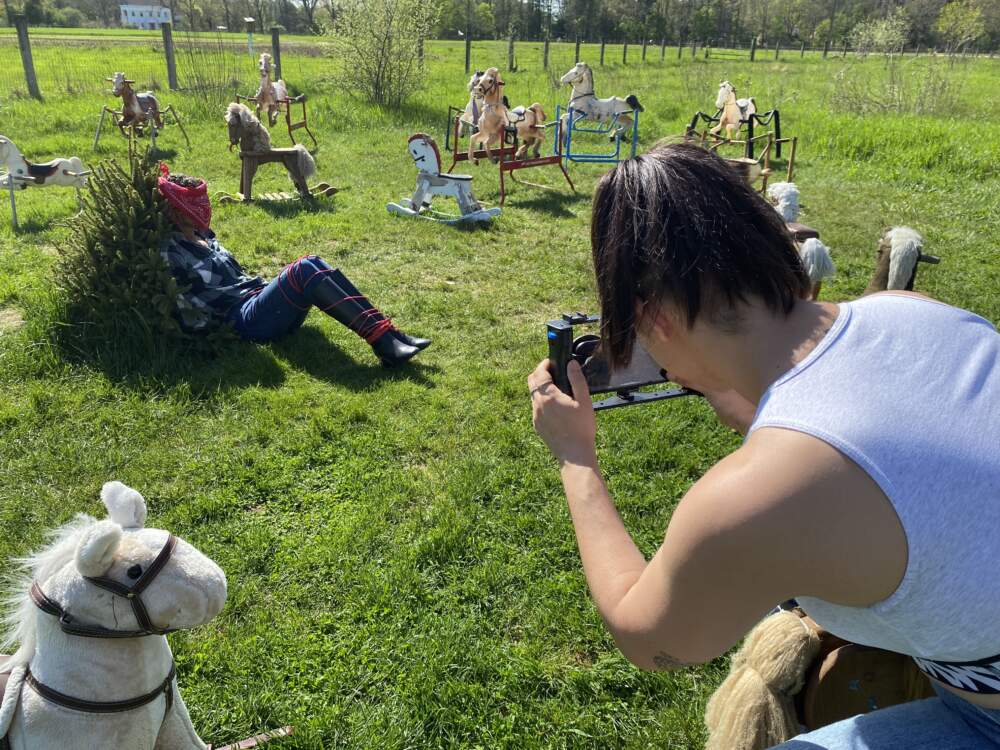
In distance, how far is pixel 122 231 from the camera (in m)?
3.92

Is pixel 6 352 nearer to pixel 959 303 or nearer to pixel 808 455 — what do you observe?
pixel 808 455

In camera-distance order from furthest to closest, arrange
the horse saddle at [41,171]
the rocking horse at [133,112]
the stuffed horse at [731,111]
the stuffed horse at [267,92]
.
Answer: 1. the stuffed horse at [267,92]
2. the rocking horse at [133,112]
3. the stuffed horse at [731,111]
4. the horse saddle at [41,171]

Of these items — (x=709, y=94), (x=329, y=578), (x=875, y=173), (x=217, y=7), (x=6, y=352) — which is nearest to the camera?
(x=329, y=578)

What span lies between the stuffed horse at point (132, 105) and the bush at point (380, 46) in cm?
476

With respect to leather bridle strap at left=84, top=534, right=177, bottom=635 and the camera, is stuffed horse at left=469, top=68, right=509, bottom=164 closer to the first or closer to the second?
the camera

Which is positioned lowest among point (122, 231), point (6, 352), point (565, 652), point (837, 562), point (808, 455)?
point (565, 652)

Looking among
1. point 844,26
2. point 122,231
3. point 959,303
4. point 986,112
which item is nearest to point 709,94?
point 986,112

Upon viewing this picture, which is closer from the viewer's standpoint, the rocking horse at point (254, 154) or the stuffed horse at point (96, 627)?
the stuffed horse at point (96, 627)

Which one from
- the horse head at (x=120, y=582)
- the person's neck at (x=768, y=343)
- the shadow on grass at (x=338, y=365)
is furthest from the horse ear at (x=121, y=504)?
the shadow on grass at (x=338, y=365)

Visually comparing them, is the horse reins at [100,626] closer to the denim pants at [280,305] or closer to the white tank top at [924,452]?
the white tank top at [924,452]

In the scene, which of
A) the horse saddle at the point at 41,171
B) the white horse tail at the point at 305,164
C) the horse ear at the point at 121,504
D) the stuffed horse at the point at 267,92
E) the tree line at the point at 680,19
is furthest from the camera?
the tree line at the point at 680,19

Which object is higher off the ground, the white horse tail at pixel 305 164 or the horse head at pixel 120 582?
the white horse tail at pixel 305 164

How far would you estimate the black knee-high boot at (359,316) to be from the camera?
4066 mm

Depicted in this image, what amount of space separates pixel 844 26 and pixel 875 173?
52.0 metres
